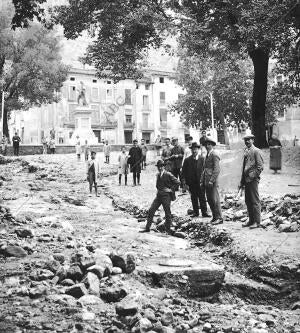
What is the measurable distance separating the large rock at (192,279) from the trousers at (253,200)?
296cm

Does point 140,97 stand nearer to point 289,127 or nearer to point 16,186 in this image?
point 289,127

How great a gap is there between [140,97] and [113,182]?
160 ft

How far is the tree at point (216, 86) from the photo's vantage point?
42.2 metres

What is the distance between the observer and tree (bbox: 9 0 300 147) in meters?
15.6

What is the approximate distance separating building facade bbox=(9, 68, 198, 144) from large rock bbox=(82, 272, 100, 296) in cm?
5400

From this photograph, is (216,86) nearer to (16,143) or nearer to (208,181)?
(16,143)

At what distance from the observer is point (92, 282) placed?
550 cm

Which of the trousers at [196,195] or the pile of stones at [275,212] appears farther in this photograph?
the trousers at [196,195]

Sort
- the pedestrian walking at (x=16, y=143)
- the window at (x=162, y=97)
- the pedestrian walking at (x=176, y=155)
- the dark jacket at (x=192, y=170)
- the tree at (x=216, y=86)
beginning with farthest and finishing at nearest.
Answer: the window at (x=162, y=97), the tree at (x=216, y=86), the pedestrian walking at (x=16, y=143), the pedestrian walking at (x=176, y=155), the dark jacket at (x=192, y=170)

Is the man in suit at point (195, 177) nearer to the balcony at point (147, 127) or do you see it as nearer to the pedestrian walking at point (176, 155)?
the pedestrian walking at point (176, 155)

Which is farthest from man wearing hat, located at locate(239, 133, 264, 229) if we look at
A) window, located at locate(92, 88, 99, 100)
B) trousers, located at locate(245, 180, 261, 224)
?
window, located at locate(92, 88, 99, 100)

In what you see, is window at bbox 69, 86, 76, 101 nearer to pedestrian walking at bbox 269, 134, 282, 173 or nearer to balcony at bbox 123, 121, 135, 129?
balcony at bbox 123, 121, 135, 129

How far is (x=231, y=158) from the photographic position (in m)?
19.2

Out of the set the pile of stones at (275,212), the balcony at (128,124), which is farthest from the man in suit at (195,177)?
the balcony at (128,124)
